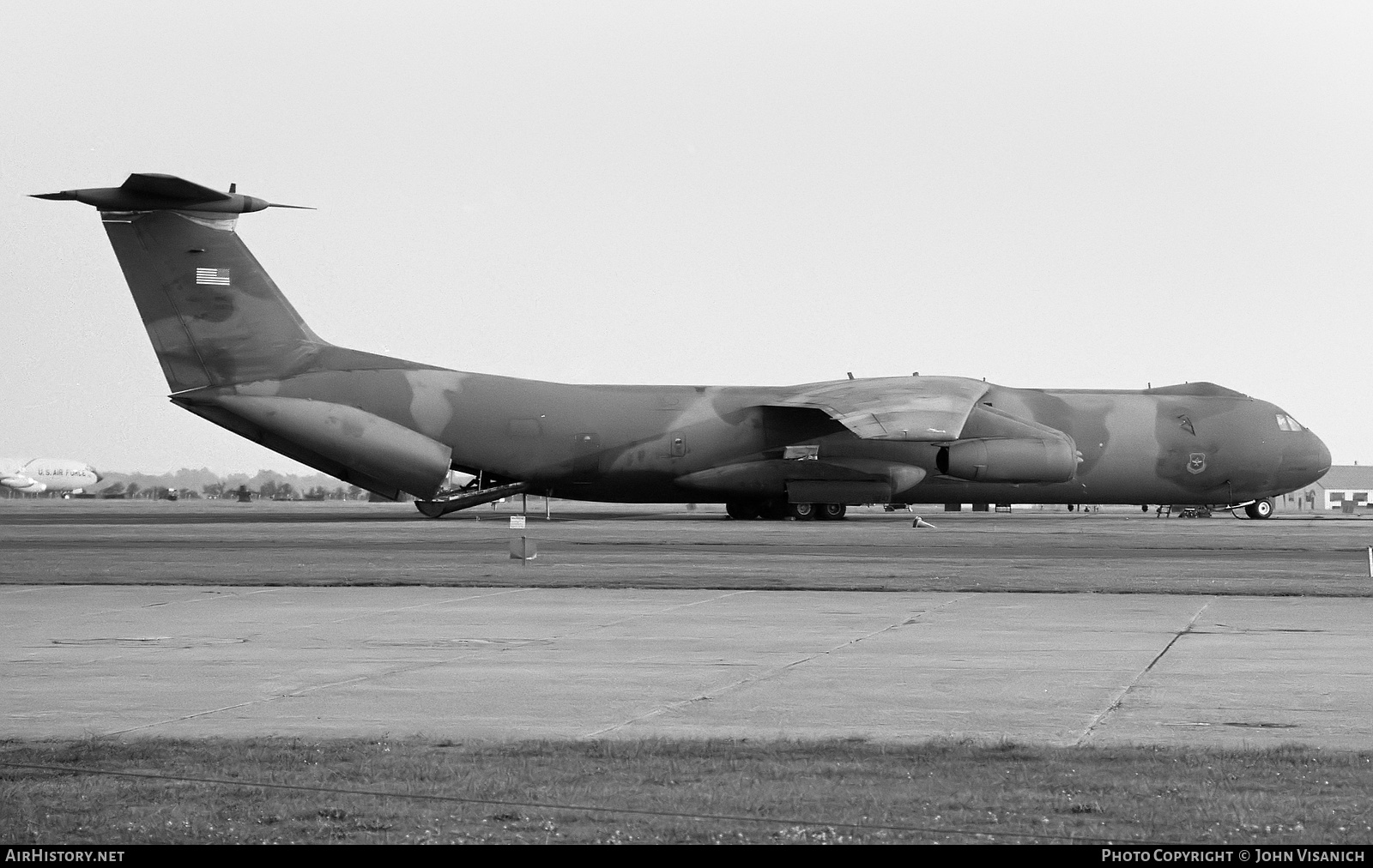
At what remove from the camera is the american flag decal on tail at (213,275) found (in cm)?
3575

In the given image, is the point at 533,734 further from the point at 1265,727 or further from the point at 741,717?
the point at 1265,727

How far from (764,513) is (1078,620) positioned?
1125 inches

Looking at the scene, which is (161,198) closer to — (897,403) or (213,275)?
(213,275)

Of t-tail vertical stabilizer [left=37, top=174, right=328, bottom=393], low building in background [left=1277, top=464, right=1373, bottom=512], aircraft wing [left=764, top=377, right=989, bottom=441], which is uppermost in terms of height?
t-tail vertical stabilizer [left=37, top=174, right=328, bottom=393]

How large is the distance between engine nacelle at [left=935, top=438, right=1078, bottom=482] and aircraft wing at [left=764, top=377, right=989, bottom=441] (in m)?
1.27

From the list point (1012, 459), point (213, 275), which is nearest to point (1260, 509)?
point (1012, 459)

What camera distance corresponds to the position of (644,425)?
39.6 m

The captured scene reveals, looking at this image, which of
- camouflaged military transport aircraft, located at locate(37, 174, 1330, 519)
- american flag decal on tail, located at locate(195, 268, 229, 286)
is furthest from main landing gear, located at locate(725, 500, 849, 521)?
american flag decal on tail, located at locate(195, 268, 229, 286)

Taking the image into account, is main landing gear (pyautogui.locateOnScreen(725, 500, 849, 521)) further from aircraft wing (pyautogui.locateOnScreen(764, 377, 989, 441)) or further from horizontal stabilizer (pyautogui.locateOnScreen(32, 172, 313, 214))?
horizontal stabilizer (pyautogui.locateOnScreen(32, 172, 313, 214))

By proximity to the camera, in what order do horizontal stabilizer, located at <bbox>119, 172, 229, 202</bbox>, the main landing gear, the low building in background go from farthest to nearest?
1. the low building in background
2. the main landing gear
3. horizontal stabilizer, located at <bbox>119, 172, 229, 202</bbox>

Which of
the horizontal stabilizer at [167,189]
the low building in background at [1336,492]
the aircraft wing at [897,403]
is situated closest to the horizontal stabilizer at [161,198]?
the horizontal stabilizer at [167,189]

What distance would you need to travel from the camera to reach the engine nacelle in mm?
39125

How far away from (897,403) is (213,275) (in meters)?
17.6

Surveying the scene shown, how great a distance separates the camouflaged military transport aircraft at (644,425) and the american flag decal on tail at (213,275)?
42mm
